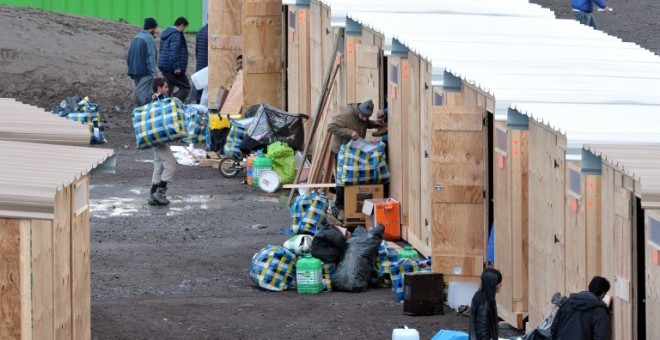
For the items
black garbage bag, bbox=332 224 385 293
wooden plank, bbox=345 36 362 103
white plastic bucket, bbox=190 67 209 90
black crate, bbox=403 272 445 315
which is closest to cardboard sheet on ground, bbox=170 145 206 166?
white plastic bucket, bbox=190 67 209 90

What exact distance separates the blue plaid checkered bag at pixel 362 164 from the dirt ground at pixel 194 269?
107 centimetres

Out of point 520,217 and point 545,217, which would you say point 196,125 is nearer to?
point 520,217

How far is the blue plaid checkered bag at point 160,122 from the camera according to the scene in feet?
65.2

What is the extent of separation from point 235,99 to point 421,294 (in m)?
11.0

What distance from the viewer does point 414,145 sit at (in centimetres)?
1817

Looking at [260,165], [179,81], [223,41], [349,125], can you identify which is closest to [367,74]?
[349,125]

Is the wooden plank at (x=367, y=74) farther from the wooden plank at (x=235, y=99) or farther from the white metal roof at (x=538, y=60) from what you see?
the wooden plank at (x=235, y=99)

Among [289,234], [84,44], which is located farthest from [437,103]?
[84,44]

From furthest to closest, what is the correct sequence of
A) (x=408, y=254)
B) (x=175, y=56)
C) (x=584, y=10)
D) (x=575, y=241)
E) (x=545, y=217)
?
(x=584, y=10)
(x=175, y=56)
(x=408, y=254)
(x=545, y=217)
(x=575, y=241)

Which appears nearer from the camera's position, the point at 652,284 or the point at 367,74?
the point at 652,284

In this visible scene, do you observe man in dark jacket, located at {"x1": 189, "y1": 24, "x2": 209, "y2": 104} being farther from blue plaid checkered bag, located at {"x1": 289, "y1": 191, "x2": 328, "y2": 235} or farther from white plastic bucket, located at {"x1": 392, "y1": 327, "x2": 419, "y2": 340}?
white plastic bucket, located at {"x1": 392, "y1": 327, "x2": 419, "y2": 340}

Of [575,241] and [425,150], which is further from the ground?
[425,150]

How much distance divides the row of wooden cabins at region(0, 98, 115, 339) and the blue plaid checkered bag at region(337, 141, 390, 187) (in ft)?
15.8

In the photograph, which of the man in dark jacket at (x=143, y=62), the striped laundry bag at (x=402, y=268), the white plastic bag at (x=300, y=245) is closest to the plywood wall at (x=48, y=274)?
the white plastic bag at (x=300, y=245)
